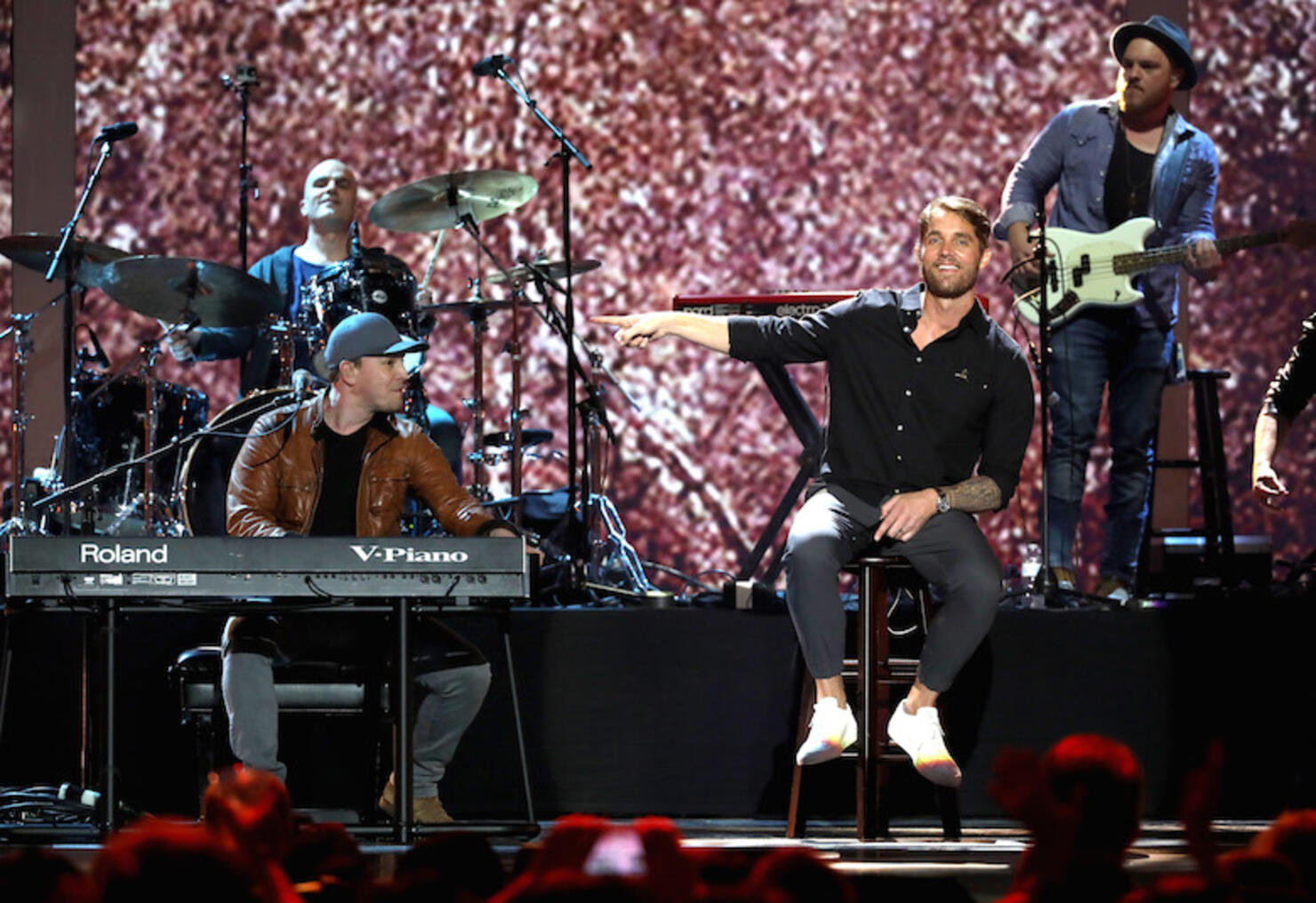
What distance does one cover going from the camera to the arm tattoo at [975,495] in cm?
430

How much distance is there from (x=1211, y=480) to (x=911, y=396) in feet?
8.57

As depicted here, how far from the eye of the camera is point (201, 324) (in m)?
6.22

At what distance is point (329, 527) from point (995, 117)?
448cm

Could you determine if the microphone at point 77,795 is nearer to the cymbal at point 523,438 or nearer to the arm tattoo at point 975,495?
the cymbal at point 523,438

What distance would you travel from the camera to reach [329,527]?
464 centimetres

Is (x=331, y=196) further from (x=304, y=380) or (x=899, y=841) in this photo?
(x=899, y=841)

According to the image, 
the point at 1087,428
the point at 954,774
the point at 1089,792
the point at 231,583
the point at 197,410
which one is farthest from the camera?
the point at 197,410

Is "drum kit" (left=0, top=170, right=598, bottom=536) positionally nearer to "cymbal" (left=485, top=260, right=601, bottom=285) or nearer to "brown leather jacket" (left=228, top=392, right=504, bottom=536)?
"cymbal" (left=485, top=260, right=601, bottom=285)

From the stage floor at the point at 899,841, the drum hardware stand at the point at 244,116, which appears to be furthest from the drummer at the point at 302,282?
the stage floor at the point at 899,841

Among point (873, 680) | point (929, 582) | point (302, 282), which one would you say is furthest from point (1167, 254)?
point (302, 282)

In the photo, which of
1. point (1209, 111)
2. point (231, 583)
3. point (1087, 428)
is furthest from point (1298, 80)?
point (231, 583)

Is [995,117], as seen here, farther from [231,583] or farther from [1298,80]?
[231,583]

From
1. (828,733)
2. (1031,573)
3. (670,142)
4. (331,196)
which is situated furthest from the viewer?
(670,142)

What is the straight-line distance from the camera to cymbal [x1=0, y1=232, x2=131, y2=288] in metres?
6.12
